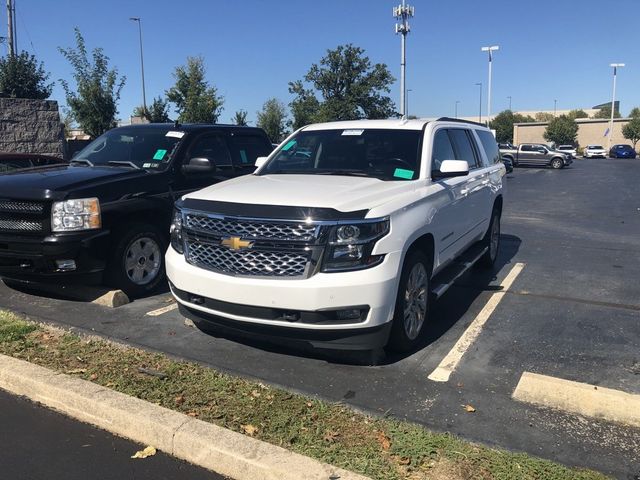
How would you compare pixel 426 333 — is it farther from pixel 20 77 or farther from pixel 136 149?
pixel 20 77

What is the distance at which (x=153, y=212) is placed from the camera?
19.6 feet

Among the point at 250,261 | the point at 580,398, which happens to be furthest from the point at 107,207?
the point at 580,398

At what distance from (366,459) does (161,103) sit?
2910 cm

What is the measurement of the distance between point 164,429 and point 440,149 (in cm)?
363

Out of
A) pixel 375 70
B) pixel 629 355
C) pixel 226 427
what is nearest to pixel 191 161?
pixel 226 427

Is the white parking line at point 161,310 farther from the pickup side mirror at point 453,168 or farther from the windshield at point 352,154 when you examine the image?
the pickup side mirror at point 453,168

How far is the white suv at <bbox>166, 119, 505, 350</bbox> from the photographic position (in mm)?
3789

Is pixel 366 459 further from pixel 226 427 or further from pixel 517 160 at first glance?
pixel 517 160

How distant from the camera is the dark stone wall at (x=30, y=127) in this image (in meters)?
15.2

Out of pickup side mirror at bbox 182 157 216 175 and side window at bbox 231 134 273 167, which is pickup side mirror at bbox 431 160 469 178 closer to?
pickup side mirror at bbox 182 157 216 175

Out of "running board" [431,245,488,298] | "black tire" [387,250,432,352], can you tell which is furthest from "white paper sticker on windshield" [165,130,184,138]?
"black tire" [387,250,432,352]

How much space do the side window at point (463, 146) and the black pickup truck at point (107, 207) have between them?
8.87ft

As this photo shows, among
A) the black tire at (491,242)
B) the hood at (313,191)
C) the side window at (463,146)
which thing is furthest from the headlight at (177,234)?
the black tire at (491,242)

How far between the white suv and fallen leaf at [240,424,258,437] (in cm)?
77
